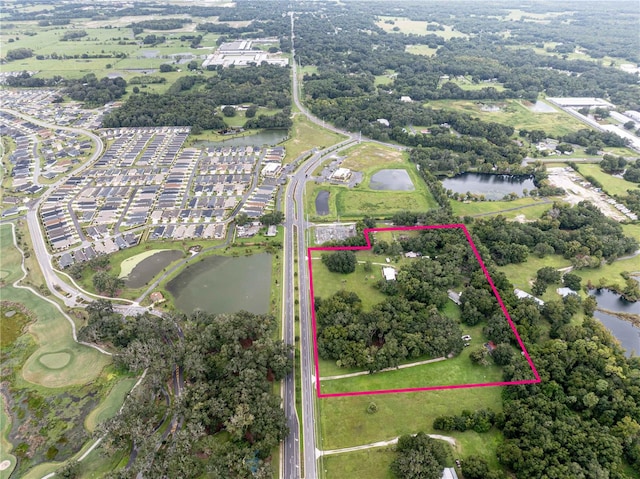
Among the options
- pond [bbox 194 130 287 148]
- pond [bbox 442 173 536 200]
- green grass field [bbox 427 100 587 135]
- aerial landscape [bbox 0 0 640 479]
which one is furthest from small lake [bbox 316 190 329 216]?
green grass field [bbox 427 100 587 135]

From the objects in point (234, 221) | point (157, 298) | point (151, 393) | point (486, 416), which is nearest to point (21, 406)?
point (151, 393)

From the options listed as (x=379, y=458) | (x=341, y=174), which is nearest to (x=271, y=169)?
(x=341, y=174)

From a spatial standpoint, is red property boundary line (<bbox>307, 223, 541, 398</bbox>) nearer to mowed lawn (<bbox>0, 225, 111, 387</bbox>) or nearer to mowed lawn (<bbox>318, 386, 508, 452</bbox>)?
mowed lawn (<bbox>318, 386, 508, 452</bbox>)

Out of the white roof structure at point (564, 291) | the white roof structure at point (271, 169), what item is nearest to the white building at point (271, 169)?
the white roof structure at point (271, 169)

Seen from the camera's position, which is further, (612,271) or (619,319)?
(612,271)

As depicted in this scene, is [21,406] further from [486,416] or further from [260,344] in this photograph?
[486,416]

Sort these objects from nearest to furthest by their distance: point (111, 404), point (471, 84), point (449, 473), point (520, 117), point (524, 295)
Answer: point (449, 473)
point (111, 404)
point (524, 295)
point (520, 117)
point (471, 84)

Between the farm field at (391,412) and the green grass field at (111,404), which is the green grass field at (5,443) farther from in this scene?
the farm field at (391,412)

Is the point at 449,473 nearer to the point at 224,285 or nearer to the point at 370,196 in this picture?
the point at 224,285
